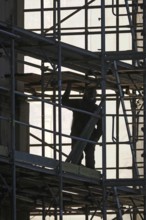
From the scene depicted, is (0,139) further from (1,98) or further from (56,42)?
(56,42)

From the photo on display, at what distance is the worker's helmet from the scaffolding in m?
0.14

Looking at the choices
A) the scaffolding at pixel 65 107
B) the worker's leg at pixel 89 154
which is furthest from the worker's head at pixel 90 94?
the worker's leg at pixel 89 154

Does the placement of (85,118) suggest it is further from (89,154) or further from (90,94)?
(89,154)

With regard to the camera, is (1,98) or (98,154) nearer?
(1,98)

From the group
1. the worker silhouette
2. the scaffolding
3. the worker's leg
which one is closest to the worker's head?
the worker silhouette

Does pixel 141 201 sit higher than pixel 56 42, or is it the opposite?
pixel 56 42

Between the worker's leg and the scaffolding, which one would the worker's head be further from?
the worker's leg

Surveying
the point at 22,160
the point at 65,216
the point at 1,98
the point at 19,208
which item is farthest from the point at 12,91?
the point at 65,216

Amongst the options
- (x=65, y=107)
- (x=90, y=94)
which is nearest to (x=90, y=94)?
(x=90, y=94)

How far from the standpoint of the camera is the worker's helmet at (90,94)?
18734 millimetres

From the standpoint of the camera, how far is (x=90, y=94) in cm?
1908

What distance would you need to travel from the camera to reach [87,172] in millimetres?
17188

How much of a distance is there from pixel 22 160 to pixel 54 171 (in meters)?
0.65

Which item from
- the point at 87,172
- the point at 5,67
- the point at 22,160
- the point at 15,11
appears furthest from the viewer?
the point at 15,11
